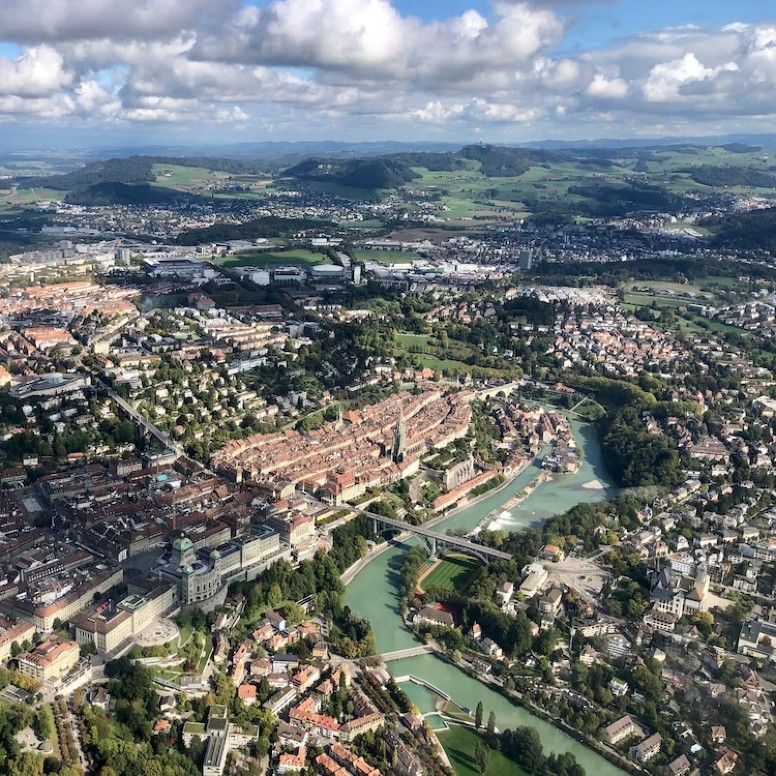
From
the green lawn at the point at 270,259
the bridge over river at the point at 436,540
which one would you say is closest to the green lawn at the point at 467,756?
the bridge over river at the point at 436,540

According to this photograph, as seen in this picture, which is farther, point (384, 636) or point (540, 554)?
point (540, 554)

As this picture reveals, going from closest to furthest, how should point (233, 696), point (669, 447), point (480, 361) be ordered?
point (233, 696)
point (669, 447)
point (480, 361)

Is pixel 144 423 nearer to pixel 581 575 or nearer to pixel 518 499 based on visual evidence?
pixel 518 499

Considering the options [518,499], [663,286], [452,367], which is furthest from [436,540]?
[663,286]

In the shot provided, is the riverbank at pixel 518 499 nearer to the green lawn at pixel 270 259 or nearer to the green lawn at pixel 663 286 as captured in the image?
the green lawn at pixel 663 286

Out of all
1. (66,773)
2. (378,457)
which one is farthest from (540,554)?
(66,773)

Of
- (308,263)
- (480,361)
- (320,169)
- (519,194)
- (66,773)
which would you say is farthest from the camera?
(320,169)

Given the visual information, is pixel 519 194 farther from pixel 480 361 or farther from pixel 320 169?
pixel 480 361
